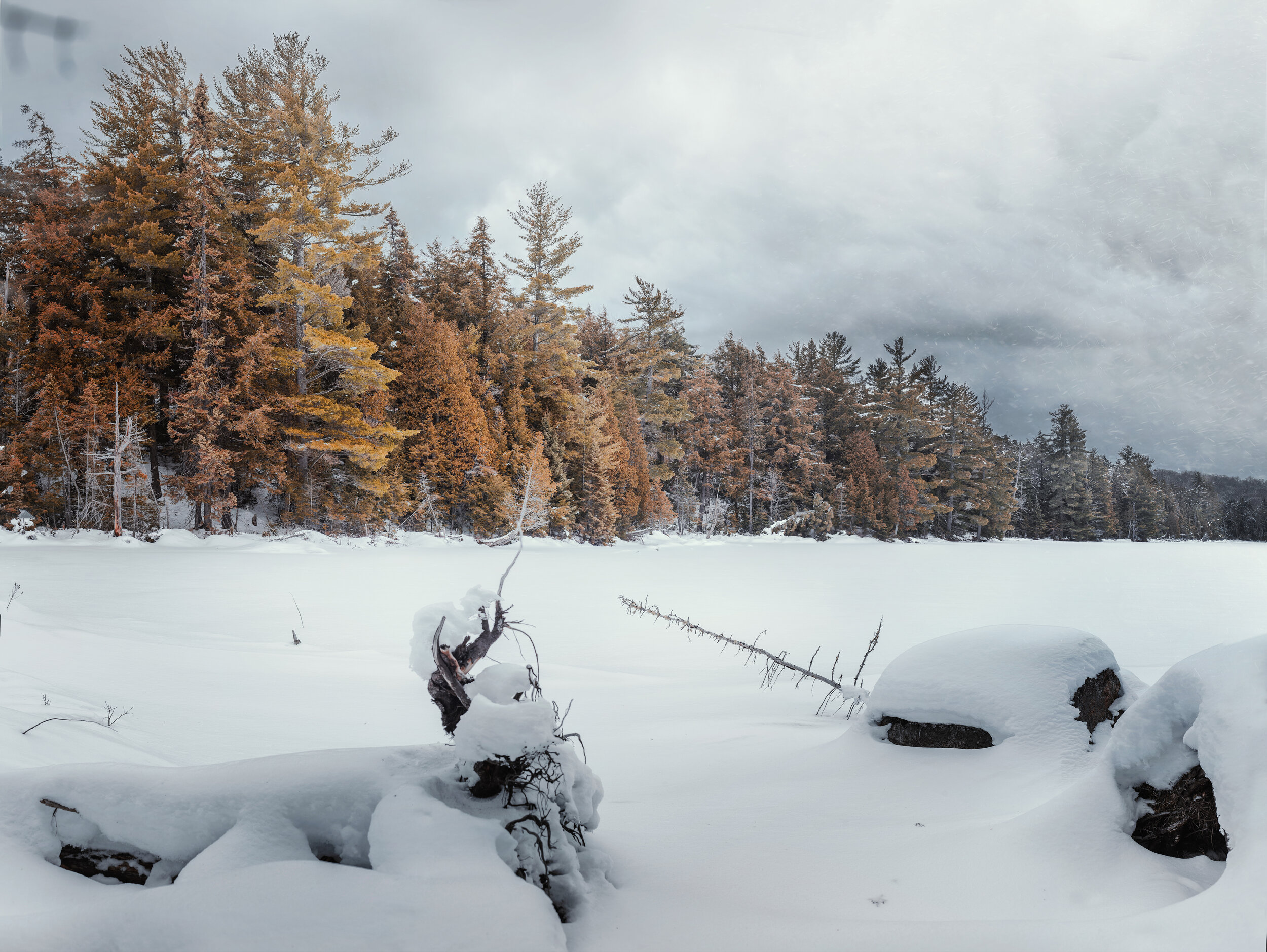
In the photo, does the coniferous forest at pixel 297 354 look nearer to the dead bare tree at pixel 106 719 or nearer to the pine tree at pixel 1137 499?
the dead bare tree at pixel 106 719

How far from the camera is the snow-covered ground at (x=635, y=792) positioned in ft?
4.30

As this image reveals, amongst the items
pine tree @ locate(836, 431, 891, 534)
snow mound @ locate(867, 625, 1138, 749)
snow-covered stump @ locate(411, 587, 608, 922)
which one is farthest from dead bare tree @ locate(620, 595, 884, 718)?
pine tree @ locate(836, 431, 891, 534)

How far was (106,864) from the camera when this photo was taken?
58.2 inches

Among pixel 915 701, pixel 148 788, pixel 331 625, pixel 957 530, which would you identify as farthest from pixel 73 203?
pixel 957 530

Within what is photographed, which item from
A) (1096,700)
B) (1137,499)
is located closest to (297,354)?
(1096,700)

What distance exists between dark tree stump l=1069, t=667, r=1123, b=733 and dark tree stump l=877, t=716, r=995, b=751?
1.40ft

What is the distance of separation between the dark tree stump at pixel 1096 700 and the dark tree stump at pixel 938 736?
1.40 feet

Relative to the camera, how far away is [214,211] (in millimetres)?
15844

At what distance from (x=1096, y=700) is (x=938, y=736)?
2.52 ft

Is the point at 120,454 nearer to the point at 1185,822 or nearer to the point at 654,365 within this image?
the point at 1185,822

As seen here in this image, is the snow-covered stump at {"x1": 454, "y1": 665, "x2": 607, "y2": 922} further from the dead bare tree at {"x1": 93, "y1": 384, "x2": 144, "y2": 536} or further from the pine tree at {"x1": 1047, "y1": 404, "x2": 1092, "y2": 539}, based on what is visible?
the pine tree at {"x1": 1047, "y1": 404, "x2": 1092, "y2": 539}

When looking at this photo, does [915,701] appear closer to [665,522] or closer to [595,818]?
[595,818]

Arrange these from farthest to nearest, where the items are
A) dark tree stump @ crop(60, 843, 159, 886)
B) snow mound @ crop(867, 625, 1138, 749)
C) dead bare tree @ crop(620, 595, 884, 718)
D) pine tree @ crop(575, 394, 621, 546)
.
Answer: pine tree @ crop(575, 394, 621, 546), dead bare tree @ crop(620, 595, 884, 718), snow mound @ crop(867, 625, 1138, 749), dark tree stump @ crop(60, 843, 159, 886)

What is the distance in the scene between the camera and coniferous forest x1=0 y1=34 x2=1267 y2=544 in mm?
14594
